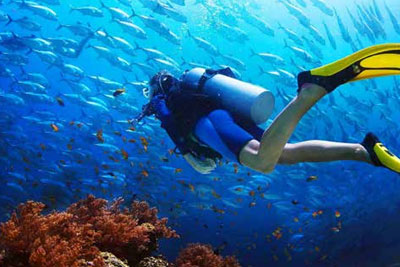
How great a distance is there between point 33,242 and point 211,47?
45.8 ft

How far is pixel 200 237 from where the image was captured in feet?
83.6

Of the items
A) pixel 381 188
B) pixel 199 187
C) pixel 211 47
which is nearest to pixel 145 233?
pixel 199 187

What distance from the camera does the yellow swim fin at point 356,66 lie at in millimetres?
2992

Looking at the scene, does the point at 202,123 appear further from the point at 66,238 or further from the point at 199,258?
the point at 199,258

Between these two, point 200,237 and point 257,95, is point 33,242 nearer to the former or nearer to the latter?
point 257,95

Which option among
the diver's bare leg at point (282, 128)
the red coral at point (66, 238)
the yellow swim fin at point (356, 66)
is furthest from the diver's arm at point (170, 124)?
the yellow swim fin at point (356, 66)

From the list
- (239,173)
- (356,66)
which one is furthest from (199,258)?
(239,173)

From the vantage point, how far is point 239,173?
2288 cm

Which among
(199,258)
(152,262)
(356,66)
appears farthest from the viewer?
(199,258)

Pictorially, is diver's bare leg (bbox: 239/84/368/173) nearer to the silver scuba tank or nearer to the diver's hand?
the silver scuba tank

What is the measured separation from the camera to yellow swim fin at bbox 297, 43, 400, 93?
2992mm

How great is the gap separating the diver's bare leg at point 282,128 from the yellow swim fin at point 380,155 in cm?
75

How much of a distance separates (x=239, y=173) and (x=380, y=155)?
19770 millimetres

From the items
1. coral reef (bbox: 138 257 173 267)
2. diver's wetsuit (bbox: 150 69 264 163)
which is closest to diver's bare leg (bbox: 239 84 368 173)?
diver's wetsuit (bbox: 150 69 264 163)
